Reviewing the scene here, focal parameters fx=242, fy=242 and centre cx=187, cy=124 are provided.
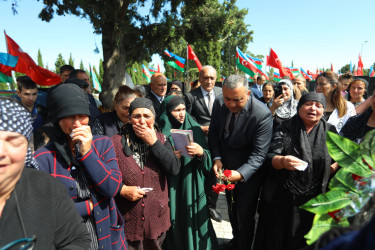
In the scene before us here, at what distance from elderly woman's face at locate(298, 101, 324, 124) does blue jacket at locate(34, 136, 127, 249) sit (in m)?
1.70

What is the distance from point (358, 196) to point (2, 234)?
4.16 feet

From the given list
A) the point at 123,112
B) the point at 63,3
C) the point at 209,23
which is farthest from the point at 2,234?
the point at 209,23

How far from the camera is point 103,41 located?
7730 mm

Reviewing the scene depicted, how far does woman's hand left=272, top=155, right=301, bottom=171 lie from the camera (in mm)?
2051

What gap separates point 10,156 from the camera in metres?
0.88

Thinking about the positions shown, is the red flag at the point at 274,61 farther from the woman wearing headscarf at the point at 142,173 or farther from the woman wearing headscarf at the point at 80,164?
the woman wearing headscarf at the point at 80,164

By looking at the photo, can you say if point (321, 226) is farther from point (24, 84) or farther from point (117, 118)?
point (24, 84)

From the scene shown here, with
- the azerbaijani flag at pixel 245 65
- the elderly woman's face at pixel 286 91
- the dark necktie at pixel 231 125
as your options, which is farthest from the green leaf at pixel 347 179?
the azerbaijani flag at pixel 245 65

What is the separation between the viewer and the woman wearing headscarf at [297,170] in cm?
214

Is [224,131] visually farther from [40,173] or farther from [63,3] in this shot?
[63,3]

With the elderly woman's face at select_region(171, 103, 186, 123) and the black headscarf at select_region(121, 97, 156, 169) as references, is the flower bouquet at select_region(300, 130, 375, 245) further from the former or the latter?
the elderly woman's face at select_region(171, 103, 186, 123)

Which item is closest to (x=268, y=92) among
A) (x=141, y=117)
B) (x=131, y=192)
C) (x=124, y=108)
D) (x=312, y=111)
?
(x=312, y=111)

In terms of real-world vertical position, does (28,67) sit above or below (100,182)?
above

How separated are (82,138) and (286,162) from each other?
166cm
